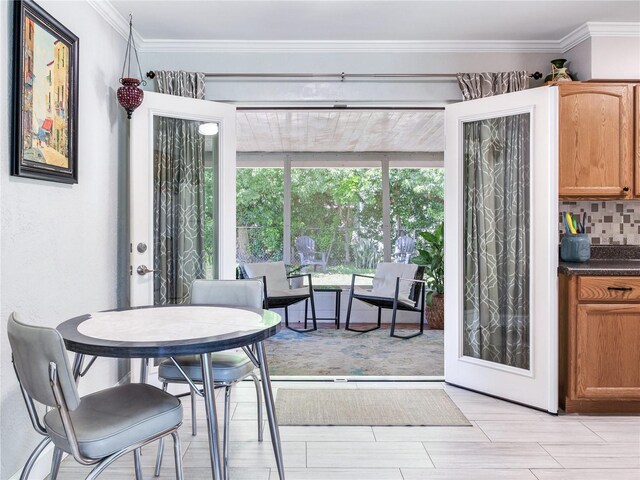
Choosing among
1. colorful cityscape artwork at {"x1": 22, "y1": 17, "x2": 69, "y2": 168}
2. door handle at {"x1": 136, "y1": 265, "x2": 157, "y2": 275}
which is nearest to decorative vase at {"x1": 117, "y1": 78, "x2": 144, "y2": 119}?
colorful cityscape artwork at {"x1": 22, "y1": 17, "x2": 69, "y2": 168}

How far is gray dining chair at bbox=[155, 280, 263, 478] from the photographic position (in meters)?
2.17

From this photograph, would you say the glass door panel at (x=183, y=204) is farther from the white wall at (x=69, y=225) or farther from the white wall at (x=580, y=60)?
the white wall at (x=580, y=60)

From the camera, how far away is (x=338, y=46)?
132 inches

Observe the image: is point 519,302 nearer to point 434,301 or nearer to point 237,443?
point 237,443

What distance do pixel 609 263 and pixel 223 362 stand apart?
257cm

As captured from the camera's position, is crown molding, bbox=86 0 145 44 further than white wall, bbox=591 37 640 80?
No

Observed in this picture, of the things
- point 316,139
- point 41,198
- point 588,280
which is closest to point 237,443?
point 41,198

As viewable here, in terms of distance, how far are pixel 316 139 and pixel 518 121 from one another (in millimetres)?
3124

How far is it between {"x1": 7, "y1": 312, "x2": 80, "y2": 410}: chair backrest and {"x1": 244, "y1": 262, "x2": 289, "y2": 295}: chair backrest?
13.1 ft

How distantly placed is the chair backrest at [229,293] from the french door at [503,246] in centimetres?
155

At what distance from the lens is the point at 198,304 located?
2408mm

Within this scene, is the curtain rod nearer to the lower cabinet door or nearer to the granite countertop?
the granite countertop

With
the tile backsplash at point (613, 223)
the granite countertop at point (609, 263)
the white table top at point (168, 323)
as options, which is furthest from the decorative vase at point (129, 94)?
the tile backsplash at point (613, 223)

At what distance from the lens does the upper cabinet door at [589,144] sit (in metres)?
3.04
